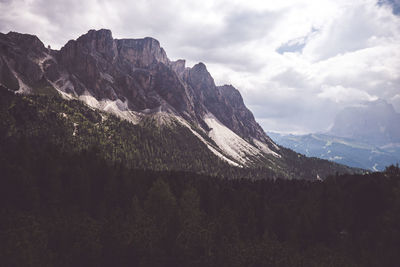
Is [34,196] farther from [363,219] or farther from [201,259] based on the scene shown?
[363,219]

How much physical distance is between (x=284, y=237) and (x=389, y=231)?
27.8 meters

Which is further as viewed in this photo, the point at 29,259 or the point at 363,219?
the point at 363,219

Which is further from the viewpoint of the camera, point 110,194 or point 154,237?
point 110,194

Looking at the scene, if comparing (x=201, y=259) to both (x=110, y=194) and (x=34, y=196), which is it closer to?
(x=34, y=196)

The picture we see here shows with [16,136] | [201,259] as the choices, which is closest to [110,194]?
[201,259]

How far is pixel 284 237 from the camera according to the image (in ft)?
227

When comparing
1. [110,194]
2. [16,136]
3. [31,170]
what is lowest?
[110,194]

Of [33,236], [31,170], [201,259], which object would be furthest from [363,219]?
[31,170]

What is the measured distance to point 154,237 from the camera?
3578cm

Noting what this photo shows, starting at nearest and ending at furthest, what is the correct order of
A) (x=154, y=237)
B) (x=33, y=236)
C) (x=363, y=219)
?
1. (x=33, y=236)
2. (x=154, y=237)
3. (x=363, y=219)

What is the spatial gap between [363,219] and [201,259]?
54.2 meters

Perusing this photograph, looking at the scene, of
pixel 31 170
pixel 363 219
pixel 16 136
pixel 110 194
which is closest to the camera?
pixel 363 219

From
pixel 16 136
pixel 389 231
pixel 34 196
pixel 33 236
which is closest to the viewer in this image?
pixel 33 236

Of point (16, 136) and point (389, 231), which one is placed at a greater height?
point (16, 136)
